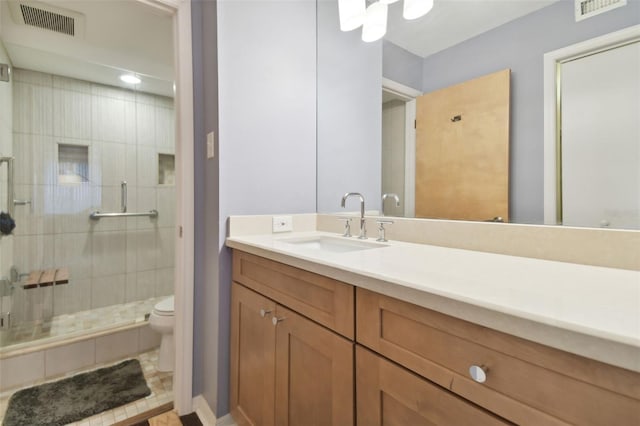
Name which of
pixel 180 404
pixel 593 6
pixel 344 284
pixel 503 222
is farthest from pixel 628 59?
pixel 180 404

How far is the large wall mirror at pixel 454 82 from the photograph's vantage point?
0.86 meters

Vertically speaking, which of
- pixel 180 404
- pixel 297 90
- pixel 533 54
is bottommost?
pixel 180 404

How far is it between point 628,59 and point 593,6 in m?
0.19

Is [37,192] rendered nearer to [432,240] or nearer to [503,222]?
[432,240]

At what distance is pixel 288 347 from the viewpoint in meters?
0.95

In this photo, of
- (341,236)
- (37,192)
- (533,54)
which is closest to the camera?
(533,54)

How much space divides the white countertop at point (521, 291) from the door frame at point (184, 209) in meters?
0.77

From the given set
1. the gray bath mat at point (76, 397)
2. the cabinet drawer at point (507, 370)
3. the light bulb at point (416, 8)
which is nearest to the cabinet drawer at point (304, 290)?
the cabinet drawer at point (507, 370)

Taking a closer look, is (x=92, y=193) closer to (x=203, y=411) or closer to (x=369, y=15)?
(x=203, y=411)

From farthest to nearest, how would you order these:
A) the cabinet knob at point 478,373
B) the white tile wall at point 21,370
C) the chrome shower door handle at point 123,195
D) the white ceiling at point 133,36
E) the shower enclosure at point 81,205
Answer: the chrome shower door handle at point 123,195
the shower enclosure at point 81,205
the white tile wall at point 21,370
the white ceiling at point 133,36
the cabinet knob at point 478,373

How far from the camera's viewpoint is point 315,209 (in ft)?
5.65

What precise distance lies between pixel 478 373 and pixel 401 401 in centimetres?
19

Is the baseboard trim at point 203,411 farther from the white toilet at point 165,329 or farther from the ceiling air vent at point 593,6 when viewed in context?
the ceiling air vent at point 593,6

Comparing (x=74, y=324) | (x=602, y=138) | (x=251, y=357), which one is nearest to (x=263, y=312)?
(x=251, y=357)
